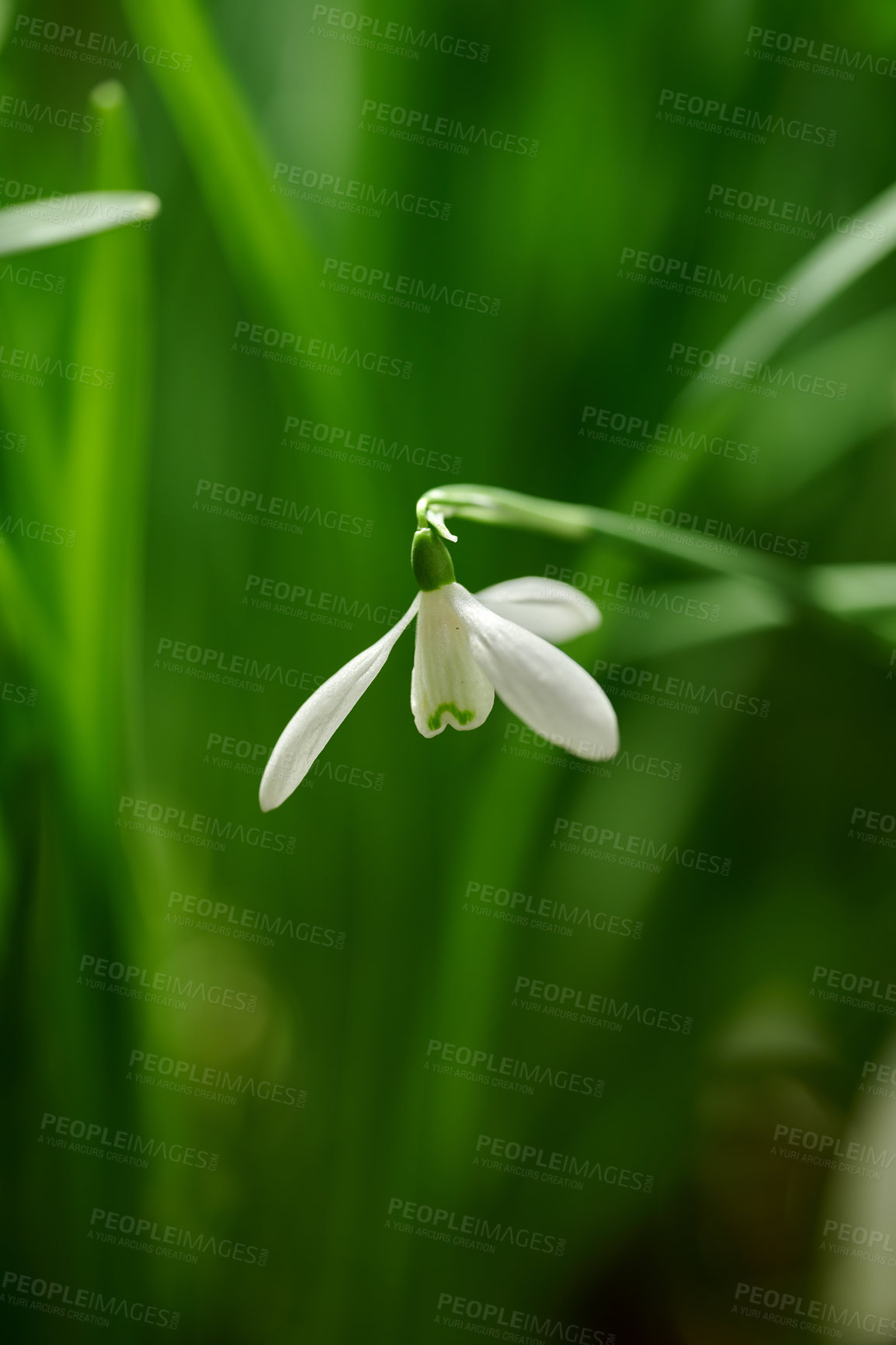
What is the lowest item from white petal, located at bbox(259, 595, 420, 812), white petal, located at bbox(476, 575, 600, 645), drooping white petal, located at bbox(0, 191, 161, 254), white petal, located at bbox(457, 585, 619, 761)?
white petal, located at bbox(259, 595, 420, 812)

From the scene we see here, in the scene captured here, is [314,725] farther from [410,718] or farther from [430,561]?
[410,718]

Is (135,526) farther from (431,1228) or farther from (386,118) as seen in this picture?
(431,1228)

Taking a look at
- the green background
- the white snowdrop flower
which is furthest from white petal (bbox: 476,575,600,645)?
the green background

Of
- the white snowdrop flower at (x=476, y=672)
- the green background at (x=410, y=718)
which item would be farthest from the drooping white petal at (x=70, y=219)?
the white snowdrop flower at (x=476, y=672)

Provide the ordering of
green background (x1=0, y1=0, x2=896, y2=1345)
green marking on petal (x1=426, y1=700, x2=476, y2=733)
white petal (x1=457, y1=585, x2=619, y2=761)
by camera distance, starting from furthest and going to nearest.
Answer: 1. green background (x1=0, y1=0, x2=896, y2=1345)
2. green marking on petal (x1=426, y1=700, x2=476, y2=733)
3. white petal (x1=457, y1=585, x2=619, y2=761)

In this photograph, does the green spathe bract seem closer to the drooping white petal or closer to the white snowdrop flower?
the white snowdrop flower

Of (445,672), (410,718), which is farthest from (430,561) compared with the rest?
(410,718)
